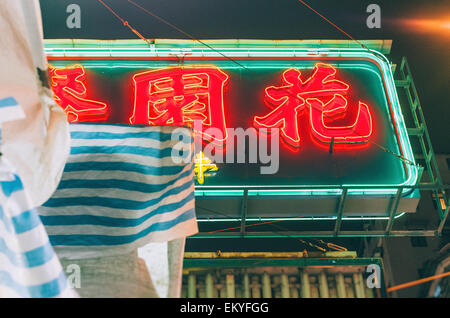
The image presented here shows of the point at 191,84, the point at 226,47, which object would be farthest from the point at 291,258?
the point at 226,47

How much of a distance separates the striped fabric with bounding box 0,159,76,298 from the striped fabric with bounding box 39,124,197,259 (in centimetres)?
100

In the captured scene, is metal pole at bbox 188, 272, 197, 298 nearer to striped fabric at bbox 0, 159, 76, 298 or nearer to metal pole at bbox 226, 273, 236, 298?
metal pole at bbox 226, 273, 236, 298

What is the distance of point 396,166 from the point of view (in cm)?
704

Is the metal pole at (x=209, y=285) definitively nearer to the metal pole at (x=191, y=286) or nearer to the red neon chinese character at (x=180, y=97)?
the metal pole at (x=191, y=286)

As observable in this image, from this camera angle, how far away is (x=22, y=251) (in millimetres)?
2131

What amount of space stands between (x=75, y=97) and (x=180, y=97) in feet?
6.53

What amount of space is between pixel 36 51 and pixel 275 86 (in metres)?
6.02

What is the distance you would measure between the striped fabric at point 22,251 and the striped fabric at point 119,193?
1.00 meters

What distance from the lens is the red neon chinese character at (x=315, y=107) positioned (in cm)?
735
